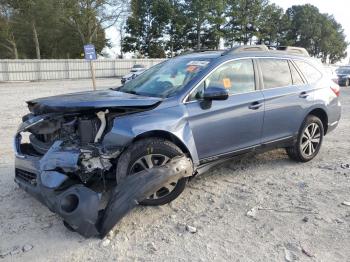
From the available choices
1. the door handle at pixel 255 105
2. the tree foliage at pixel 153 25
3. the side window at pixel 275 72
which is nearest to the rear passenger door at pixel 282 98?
the side window at pixel 275 72

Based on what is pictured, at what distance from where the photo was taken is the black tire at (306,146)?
5.96 metres

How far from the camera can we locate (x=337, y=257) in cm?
344

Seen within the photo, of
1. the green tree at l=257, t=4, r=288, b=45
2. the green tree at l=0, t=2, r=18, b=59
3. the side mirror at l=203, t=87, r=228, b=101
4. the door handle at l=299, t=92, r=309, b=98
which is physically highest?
the green tree at l=257, t=4, r=288, b=45

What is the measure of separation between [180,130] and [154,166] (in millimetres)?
519

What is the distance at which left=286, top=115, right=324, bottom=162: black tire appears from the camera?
596 cm

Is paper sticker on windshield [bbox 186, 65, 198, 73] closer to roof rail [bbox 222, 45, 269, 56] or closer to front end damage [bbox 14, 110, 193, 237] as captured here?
roof rail [bbox 222, 45, 269, 56]

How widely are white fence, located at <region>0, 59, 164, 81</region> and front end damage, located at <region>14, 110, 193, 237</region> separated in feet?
105

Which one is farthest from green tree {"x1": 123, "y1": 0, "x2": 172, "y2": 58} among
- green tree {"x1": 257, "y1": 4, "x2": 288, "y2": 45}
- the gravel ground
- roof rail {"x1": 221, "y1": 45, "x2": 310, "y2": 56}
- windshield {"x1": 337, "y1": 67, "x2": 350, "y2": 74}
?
the gravel ground

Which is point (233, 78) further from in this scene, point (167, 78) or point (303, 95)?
point (303, 95)

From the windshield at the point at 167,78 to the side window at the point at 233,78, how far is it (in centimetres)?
18

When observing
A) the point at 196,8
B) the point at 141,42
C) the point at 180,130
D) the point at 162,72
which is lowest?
the point at 180,130

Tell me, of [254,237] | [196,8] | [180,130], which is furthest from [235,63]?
[196,8]

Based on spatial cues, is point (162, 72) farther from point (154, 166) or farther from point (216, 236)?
point (216, 236)

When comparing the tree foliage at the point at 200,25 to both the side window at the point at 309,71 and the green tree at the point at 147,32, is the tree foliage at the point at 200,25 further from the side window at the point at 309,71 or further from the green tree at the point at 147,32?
the side window at the point at 309,71
